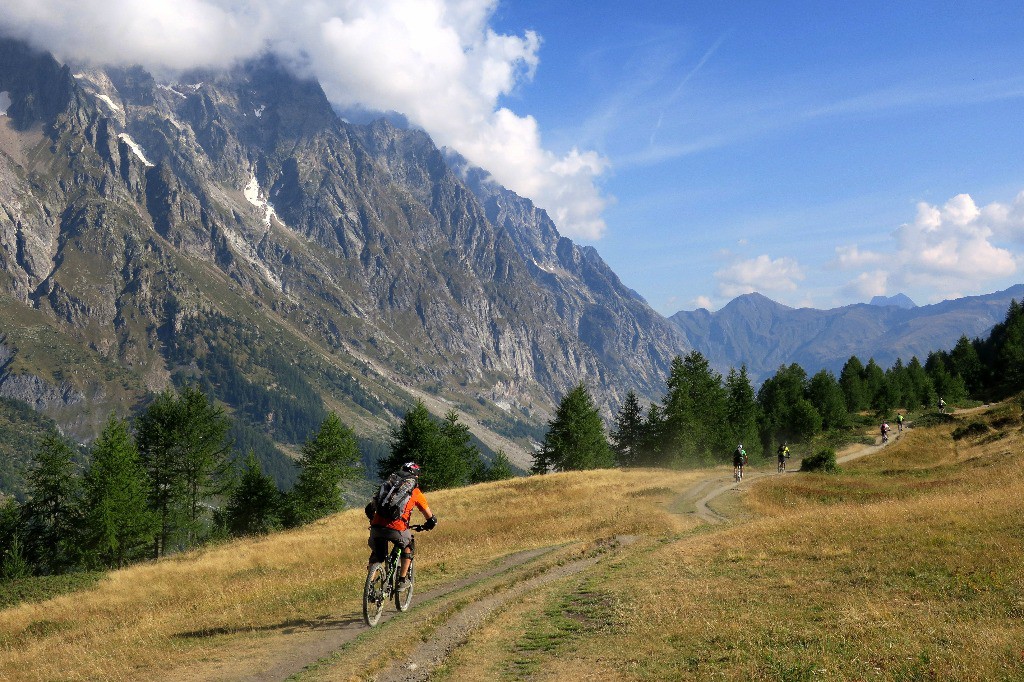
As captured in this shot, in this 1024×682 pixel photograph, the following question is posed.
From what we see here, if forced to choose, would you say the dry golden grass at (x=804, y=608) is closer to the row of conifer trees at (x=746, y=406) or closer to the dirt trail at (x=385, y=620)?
the dirt trail at (x=385, y=620)

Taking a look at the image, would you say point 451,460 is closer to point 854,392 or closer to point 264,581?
point 264,581

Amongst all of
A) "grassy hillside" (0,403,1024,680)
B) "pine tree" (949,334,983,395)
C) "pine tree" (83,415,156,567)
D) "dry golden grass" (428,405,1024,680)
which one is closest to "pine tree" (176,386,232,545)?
"pine tree" (83,415,156,567)

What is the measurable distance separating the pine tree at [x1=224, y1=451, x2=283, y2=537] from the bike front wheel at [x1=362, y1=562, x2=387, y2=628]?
2742 inches

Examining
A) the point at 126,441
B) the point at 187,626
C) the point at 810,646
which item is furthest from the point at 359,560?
the point at 126,441

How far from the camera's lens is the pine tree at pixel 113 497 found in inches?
2128

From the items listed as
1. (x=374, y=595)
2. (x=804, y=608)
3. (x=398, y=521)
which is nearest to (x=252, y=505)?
(x=374, y=595)

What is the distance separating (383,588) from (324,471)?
60174 mm

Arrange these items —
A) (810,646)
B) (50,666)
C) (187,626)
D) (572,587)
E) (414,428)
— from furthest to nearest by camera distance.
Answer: (414,428)
(572,587)
(187,626)
(50,666)
(810,646)

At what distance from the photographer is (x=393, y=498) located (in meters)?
16.0

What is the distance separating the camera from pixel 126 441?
5706 centimetres

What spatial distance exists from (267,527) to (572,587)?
7183cm

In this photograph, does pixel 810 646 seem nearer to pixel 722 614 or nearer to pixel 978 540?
pixel 722 614

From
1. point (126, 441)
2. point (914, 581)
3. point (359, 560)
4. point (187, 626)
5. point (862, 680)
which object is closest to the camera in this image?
point (862, 680)

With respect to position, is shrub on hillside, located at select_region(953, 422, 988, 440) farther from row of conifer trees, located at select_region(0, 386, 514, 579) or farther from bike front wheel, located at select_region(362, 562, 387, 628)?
bike front wheel, located at select_region(362, 562, 387, 628)
